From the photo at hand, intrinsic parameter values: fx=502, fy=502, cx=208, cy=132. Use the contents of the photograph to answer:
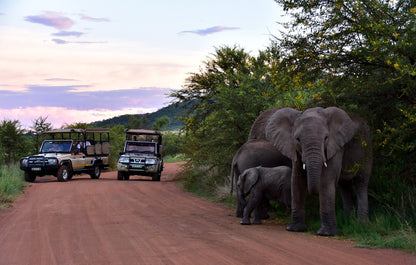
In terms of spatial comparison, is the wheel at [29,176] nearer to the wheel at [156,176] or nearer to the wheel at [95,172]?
the wheel at [95,172]

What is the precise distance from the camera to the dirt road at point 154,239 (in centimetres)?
704

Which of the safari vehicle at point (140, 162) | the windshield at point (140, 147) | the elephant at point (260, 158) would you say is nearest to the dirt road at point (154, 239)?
the elephant at point (260, 158)

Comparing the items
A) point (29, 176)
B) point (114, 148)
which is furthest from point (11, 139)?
point (29, 176)

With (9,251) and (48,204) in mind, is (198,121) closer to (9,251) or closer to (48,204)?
(48,204)

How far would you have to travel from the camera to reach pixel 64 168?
2455 cm

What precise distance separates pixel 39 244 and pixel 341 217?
19.1ft

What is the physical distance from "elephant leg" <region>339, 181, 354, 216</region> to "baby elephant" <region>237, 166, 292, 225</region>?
3.95ft

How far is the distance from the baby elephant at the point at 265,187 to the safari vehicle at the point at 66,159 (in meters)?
15.4

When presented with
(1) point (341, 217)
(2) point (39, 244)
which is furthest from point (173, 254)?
(1) point (341, 217)

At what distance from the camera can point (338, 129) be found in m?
9.38

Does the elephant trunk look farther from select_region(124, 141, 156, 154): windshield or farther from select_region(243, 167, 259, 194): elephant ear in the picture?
select_region(124, 141, 156, 154): windshield

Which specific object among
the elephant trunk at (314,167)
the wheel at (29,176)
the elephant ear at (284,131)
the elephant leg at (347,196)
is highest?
the elephant ear at (284,131)

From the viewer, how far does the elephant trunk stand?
873 cm

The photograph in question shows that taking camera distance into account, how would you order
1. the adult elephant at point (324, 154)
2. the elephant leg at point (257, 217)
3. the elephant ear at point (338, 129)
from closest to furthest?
the adult elephant at point (324, 154)
the elephant ear at point (338, 129)
the elephant leg at point (257, 217)
